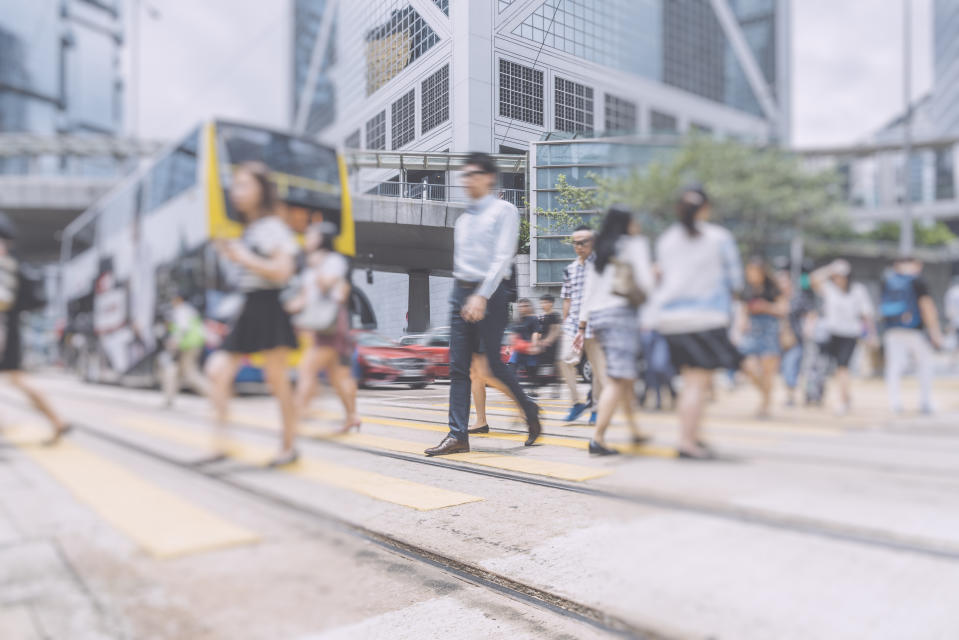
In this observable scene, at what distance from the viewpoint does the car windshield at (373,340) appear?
4.23ft

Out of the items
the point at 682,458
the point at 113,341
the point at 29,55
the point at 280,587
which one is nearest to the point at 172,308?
the point at 113,341

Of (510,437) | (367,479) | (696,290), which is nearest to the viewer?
(696,290)

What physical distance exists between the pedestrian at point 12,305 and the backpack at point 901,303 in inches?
473

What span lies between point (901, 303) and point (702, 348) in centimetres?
1154

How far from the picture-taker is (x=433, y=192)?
1269mm

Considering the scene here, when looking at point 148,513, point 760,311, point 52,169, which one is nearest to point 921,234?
point 148,513

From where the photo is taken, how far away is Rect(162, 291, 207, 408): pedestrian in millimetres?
1347

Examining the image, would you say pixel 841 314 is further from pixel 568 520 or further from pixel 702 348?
pixel 702 348

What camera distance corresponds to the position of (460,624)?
1693 millimetres

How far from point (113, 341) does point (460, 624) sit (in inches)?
56.4

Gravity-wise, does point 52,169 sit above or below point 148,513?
above

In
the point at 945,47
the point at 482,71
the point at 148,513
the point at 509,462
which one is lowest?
the point at 148,513

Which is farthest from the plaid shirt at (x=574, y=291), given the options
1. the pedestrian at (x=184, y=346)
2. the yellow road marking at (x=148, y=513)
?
the yellow road marking at (x=148, y=513)

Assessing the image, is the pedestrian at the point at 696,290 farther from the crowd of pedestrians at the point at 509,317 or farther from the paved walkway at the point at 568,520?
the paved walkway at the point at 568,520
